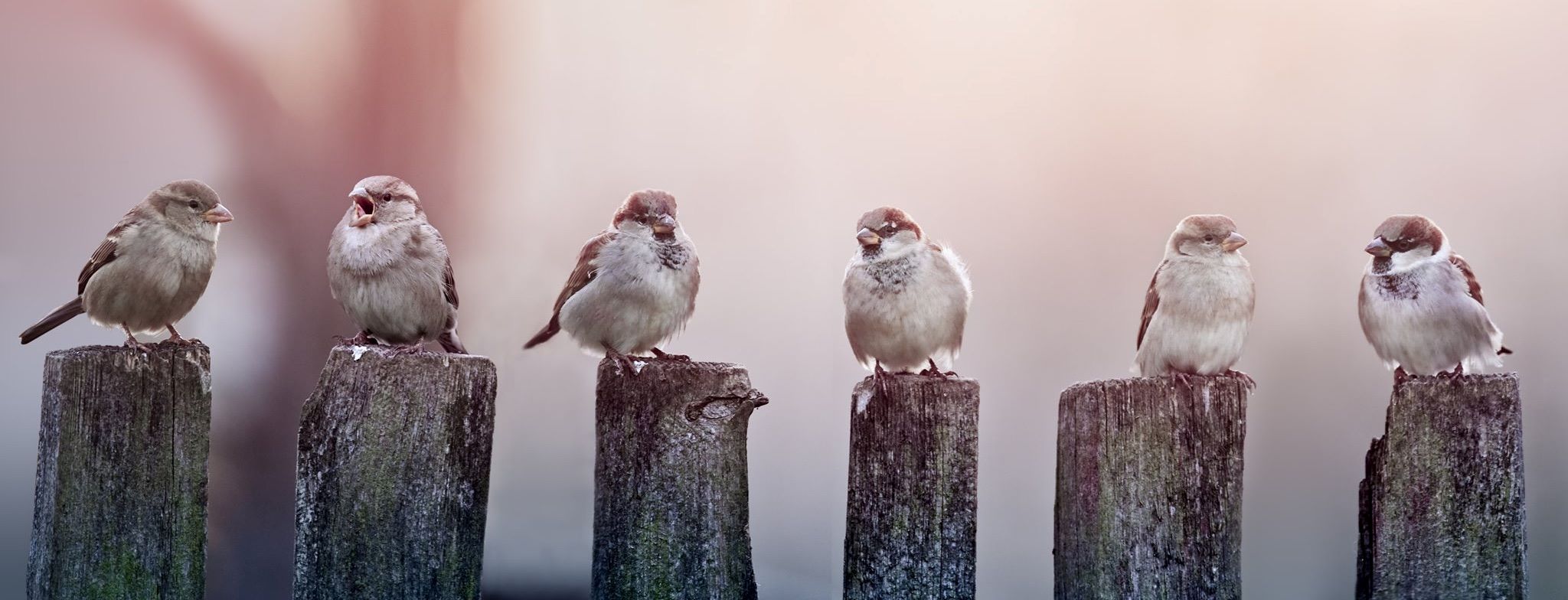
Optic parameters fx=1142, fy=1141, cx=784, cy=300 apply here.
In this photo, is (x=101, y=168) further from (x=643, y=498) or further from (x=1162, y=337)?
(x=1162, y=337)

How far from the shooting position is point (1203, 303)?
4000mm

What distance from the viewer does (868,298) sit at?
4.07 metres

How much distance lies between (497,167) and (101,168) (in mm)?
1635

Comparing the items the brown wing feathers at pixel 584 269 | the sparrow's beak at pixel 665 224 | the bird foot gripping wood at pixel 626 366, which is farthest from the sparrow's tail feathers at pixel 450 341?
the bird foot gripping wood at pixel 626 366

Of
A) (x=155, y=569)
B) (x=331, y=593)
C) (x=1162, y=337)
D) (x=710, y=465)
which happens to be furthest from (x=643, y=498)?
(x=1162, y=337)

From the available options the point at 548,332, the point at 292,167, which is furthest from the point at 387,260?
the point at 292,167

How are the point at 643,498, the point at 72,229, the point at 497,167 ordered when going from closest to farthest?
the point at 643,498 → the point at 72,229 → the point at 497,167

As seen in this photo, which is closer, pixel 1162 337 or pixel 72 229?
pixel 1162 337

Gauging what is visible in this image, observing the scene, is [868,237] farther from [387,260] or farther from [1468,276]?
[1468,276]

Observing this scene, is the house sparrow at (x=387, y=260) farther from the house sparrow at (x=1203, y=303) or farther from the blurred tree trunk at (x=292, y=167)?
the house sparrow at (x=1203, y=303)

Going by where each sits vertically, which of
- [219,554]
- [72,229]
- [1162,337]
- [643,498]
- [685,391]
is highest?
[72,229]

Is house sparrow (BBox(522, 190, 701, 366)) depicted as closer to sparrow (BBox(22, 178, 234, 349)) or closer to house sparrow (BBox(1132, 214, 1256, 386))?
sparrow (BBox(22, 178, 234, 349))

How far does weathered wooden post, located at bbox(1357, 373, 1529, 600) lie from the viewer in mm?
2814

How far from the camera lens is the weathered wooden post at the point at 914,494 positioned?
9.51 ft
